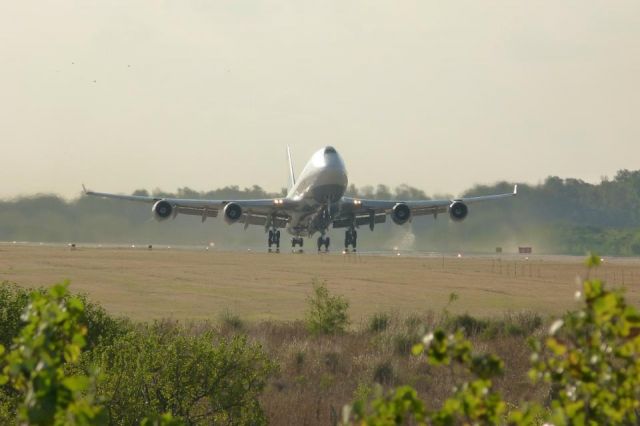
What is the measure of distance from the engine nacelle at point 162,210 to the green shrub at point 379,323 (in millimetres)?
38792

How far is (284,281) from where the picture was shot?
43406mm

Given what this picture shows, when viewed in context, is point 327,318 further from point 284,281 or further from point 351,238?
point 351,238

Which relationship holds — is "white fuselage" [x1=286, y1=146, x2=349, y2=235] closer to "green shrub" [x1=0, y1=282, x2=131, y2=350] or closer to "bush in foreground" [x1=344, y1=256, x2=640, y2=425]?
"green shrub" [x1=0, y1=282, x2=131, y2=350]

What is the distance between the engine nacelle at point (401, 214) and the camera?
2608 inches

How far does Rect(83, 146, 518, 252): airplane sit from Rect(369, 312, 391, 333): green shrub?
3096cm

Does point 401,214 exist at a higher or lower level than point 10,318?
higher

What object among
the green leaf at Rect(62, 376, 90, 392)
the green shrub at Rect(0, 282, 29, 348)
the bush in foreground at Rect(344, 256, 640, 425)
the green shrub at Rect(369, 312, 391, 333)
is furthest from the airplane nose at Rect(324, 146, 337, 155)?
the green leaf at Rect(62, 376, 90, 392)

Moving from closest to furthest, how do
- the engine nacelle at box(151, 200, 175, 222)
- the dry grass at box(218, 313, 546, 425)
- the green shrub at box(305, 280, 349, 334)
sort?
the dry grass at box(218, 313, 546, 425), the green shrub at box(305, 280, 349, 334), the engine nacelle at box(151, 200, 175, 222)

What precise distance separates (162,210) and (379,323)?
39.7 m

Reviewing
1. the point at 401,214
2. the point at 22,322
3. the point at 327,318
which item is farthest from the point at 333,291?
the point at 401,214

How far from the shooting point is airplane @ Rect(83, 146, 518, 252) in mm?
60031

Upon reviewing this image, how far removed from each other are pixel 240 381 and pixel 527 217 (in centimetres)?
6844

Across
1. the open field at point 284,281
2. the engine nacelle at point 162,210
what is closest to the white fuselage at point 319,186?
the open field at point 284,281

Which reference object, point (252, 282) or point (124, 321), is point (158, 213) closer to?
point (252, 282)
